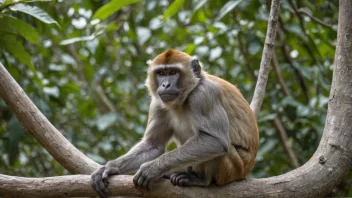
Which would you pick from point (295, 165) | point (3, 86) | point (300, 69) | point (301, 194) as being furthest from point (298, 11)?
point (3, 86)

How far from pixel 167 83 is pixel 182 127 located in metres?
0.69

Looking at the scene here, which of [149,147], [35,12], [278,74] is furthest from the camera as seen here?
[278,74]

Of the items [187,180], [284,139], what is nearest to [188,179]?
[187,180]

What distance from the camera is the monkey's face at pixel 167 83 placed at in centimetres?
638

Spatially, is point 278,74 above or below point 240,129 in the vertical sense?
above

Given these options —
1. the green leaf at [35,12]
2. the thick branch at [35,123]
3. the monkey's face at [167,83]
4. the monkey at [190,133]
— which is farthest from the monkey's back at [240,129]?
the green leaf at [35,12]

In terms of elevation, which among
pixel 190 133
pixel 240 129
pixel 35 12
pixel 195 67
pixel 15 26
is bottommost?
pixel 190 133

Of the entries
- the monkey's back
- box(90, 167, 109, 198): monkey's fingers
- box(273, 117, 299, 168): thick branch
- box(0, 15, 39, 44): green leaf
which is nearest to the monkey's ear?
the monkey's back

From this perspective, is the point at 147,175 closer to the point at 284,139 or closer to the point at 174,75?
the point at 174,75

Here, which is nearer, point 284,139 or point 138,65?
point 284,139

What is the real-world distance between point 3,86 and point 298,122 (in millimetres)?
5810

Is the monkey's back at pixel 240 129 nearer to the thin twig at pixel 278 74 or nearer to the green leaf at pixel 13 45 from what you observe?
the green leaf at pixel 13 45

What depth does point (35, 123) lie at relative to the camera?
583 centimetres

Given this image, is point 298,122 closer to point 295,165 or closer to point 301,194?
point 295,165
